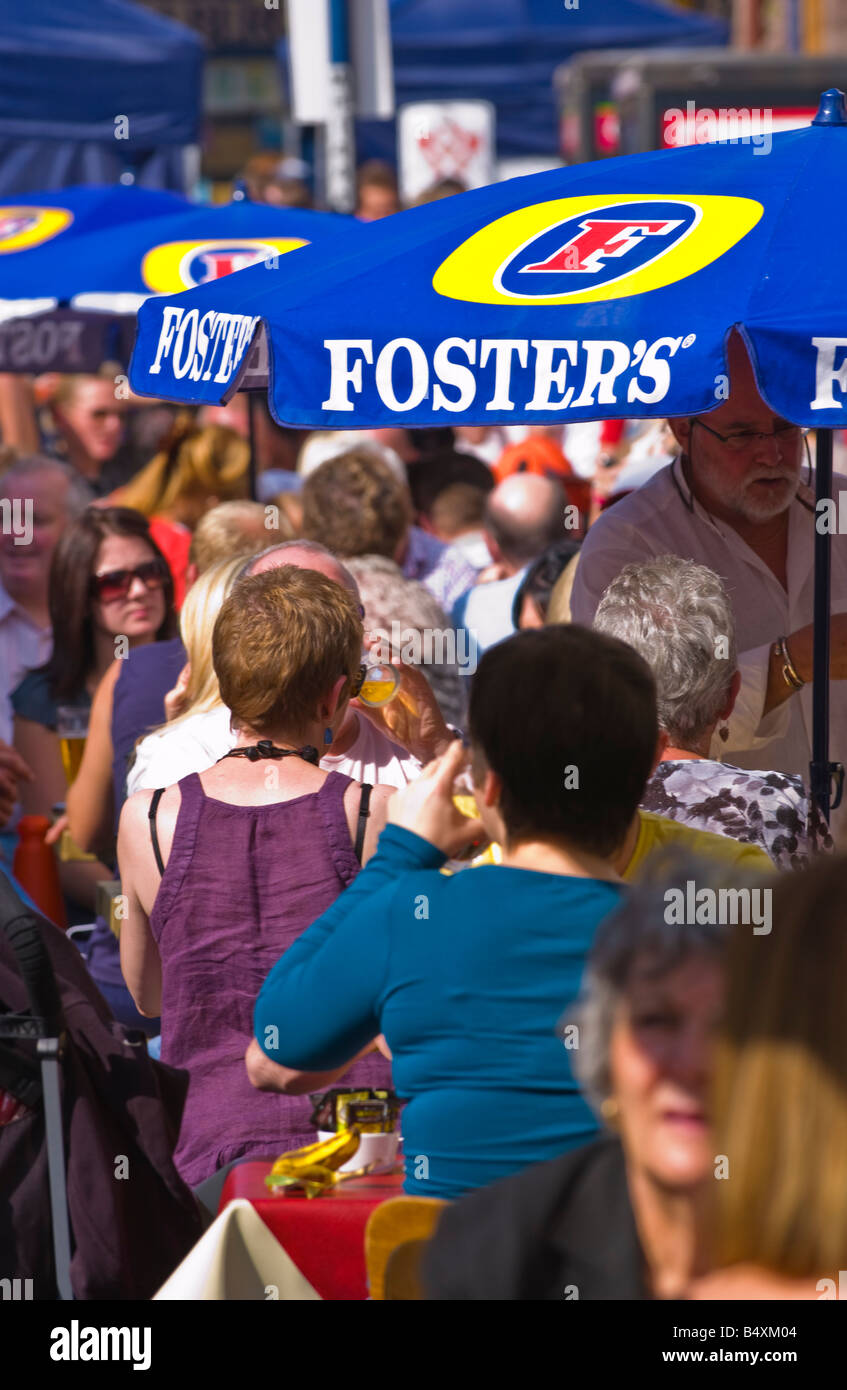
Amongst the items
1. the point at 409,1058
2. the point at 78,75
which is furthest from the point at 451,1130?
the point at 78,75

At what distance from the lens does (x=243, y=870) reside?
3170 mm

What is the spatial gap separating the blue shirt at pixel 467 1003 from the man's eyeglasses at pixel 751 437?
195cm

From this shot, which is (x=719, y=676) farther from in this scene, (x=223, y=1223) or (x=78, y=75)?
(x=78, y=75)

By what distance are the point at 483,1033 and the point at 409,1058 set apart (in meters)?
0.12

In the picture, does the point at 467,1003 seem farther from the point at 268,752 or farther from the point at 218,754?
the point at 218,754

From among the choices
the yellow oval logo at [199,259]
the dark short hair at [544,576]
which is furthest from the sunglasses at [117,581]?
the yellow oval logo at [199,259]

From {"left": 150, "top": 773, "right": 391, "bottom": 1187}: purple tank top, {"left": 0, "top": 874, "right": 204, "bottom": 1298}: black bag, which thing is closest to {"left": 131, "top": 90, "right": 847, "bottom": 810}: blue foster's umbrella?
{"left": 150, "top": 773, "right": 391, "bottom": 1187}: purple tank top

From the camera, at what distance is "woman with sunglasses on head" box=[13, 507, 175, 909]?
17.3 ft

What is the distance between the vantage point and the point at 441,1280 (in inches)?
79.2

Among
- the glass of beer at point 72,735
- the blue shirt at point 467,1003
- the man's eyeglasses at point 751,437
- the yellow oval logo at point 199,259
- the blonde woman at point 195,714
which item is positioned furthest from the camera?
the yellow oval logo at point 199,259

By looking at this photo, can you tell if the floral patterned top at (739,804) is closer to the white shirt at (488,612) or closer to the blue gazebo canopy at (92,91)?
the white shirt at (488,612)

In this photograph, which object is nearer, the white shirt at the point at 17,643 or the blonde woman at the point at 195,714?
the blonde woman at the point at 195,714

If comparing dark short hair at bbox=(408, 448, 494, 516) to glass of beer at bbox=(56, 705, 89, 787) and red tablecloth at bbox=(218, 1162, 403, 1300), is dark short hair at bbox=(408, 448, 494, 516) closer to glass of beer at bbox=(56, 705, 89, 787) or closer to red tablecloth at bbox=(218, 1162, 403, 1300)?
glass of beer at bbox=(56, 705, 89, 787)

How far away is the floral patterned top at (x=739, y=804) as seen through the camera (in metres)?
3.08
